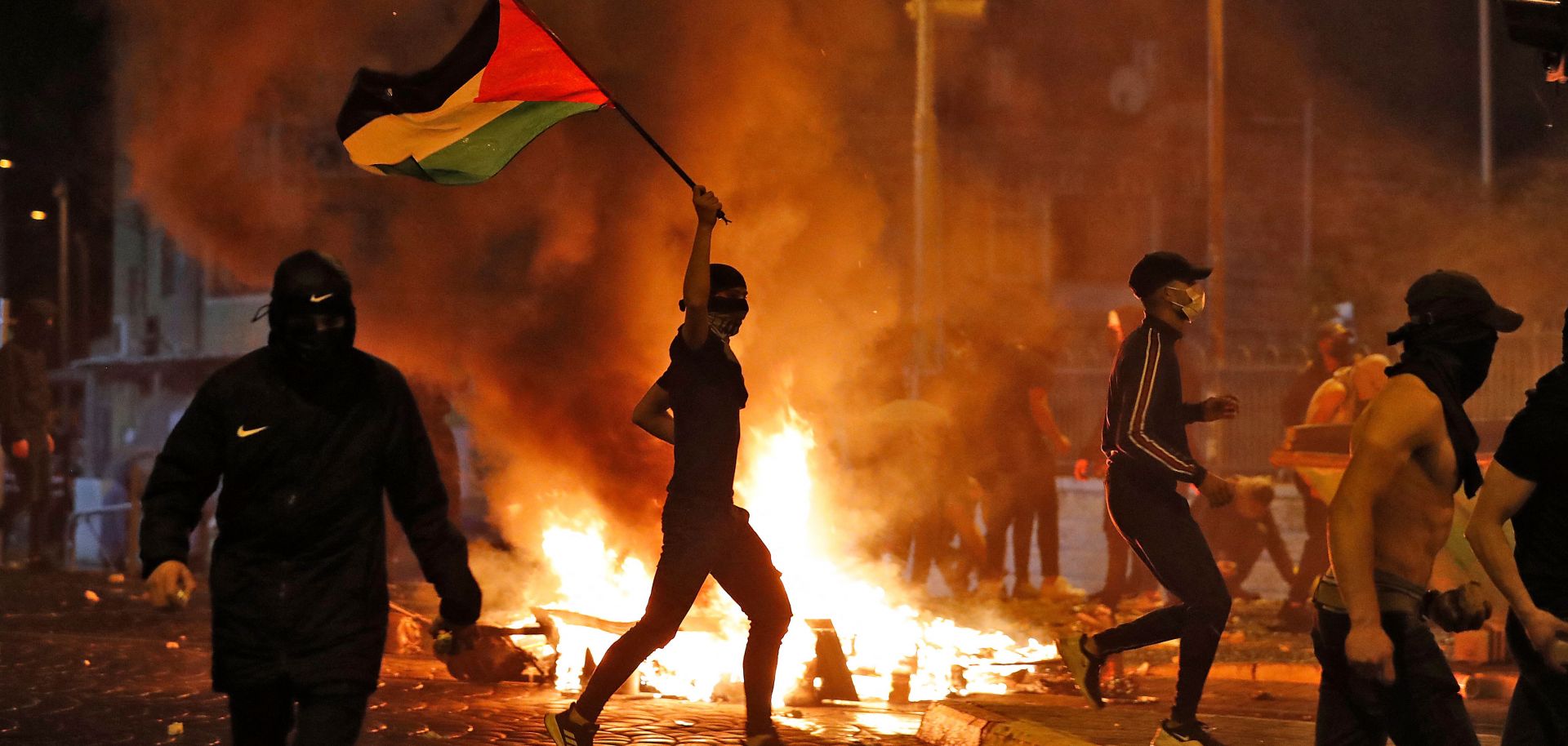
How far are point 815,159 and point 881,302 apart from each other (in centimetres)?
181

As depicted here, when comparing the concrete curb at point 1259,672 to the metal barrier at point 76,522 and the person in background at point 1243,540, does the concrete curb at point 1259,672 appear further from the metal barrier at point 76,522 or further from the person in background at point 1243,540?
the metal barrier at point 76,522

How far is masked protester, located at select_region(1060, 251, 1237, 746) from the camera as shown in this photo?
561 cm

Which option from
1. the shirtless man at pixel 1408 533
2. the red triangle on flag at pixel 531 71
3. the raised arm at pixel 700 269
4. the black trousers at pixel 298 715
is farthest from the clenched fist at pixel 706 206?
the shirtless man at pixel 1408 533

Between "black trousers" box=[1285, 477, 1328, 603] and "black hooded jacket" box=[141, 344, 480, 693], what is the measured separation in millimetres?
7619

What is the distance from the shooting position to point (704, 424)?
218 inches

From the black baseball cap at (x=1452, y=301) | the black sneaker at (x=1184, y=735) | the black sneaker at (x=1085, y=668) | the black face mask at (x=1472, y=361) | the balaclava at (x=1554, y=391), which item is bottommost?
the black sneaker at (x=1184, y=735)

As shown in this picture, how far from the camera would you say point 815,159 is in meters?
10.8

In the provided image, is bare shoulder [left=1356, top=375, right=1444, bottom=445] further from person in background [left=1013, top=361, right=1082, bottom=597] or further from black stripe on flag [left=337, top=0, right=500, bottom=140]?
person in background [left=1013, top=361, right=1082, bottom=597]

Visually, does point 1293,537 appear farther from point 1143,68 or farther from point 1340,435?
point 1143,68

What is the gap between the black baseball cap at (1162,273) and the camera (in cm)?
592

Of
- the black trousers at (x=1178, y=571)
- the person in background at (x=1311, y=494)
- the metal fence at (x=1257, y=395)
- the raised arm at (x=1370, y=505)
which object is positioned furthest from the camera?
the metal fence at (x=1257, y=395)

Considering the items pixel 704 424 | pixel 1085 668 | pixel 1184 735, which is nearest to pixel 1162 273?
pixel 1085 668

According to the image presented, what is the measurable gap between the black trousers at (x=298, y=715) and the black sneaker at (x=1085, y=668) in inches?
124

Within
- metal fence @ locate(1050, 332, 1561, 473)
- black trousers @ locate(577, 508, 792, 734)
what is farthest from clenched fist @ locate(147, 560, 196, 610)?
metal fence @ locate(1050, 332, 1561, 473)
